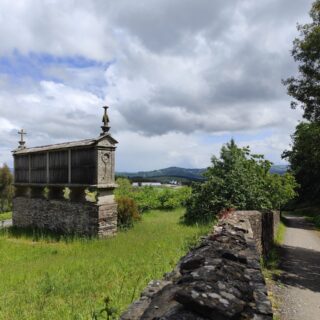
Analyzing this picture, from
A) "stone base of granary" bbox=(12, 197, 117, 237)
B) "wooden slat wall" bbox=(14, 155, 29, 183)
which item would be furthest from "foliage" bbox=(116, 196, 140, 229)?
"wooden slat wall" bbox=(14, 155, 29, 183)

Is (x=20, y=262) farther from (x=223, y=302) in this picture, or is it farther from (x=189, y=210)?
(x=223, y=302)

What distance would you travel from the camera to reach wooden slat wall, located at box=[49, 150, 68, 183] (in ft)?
58.8

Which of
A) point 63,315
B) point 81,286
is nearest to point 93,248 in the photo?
point 81,286

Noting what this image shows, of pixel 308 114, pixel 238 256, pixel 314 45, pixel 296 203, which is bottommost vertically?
pixel 296 203

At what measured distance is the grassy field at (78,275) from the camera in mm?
6271

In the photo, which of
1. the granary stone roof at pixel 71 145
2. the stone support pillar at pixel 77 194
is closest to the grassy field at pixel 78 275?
the stone support pillar at pixel 77 194

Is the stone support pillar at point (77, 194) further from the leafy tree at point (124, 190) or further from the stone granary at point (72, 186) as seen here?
the leafy tree at point (124, 190)

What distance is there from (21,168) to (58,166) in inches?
187

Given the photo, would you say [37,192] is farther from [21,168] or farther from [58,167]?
[58,167]

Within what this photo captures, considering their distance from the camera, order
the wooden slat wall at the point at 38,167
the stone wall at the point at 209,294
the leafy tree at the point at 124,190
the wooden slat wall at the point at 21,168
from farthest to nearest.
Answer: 1. the leafy tree at the point at 124,190
2. the wooden slat wall at the point at 21,168
3. the wooden slat wall at the point at 38,167
4. the stone wall at the point at 209,294

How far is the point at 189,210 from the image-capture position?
18.6 metres

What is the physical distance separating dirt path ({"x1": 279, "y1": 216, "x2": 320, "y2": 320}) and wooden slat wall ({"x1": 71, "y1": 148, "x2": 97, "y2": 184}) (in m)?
9.16

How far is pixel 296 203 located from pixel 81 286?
58.7 metres

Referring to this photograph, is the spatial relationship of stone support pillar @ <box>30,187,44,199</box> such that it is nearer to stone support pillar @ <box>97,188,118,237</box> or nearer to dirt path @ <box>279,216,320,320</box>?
stone support pillar @ <box>97,188,118,237</box>
